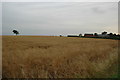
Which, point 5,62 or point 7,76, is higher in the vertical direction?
point 5,62

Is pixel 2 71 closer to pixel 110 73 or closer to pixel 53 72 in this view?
pixel 53 72

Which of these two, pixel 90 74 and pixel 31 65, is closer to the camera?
pixel 90 74

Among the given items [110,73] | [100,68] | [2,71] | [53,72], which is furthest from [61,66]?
[2,71]

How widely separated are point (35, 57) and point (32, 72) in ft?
3.48

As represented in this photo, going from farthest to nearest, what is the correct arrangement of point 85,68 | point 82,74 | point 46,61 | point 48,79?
point 46,61
point 85,68
point 82,74
point 48,79

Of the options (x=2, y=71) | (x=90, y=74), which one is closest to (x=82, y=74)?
(x=90, y=74)

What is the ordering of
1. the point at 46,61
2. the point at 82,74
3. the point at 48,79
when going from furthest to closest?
the point at 46,61 → the point at 82,74 → the point at 48,79

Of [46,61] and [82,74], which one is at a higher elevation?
[46,61]

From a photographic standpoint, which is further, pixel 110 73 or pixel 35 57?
pixel 35 57

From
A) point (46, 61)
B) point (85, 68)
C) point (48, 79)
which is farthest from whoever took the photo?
point (46, 61)

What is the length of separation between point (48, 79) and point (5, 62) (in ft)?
6.32

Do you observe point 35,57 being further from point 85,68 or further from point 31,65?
point 85,68

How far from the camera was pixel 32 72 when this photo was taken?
133 inches

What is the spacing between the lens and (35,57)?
438cm
